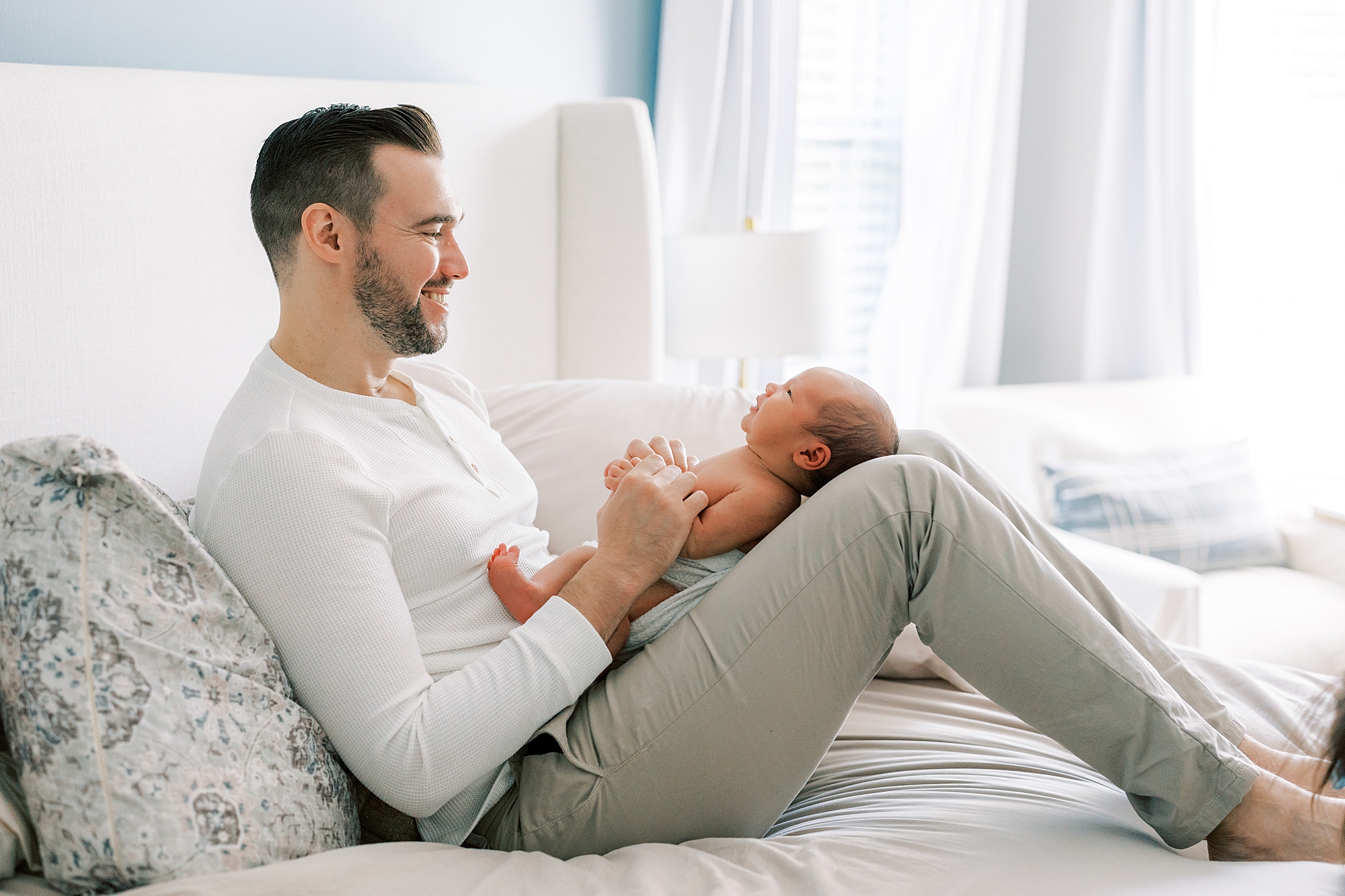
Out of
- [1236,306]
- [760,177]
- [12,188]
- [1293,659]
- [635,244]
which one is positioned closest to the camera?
[12,188]

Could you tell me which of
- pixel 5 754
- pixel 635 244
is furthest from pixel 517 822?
pixel 635 244

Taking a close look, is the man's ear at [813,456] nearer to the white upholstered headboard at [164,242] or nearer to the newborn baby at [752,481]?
the newborn baby at [752,481]

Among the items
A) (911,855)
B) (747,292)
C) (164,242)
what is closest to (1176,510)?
(747,292)

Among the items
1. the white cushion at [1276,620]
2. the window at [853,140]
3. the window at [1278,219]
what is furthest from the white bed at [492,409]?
the window at [1278,219]

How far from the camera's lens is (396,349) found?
1.34m

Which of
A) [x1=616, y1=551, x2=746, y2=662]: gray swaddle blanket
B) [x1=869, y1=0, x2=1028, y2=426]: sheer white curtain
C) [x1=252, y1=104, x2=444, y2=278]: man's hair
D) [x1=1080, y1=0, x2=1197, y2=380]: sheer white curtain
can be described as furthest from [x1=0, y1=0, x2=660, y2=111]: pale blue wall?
[x1=1080, y1=0, x2=1197, y2=380]: sheer white curtain

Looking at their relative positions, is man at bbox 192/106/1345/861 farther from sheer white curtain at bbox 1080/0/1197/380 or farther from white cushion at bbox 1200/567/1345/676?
sheer white curtain at bbox 1080/0/1197/380

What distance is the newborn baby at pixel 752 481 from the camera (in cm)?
130

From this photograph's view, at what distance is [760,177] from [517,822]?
2.11 metres

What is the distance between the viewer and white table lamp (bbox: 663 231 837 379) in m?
2.52

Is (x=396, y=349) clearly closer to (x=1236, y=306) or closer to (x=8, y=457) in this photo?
(x=8, y=457)

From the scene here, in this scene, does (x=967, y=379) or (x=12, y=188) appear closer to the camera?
(x=12, y=188)

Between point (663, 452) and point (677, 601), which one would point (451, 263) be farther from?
point (677, 601)

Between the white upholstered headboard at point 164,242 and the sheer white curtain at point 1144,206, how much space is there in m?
1.99
